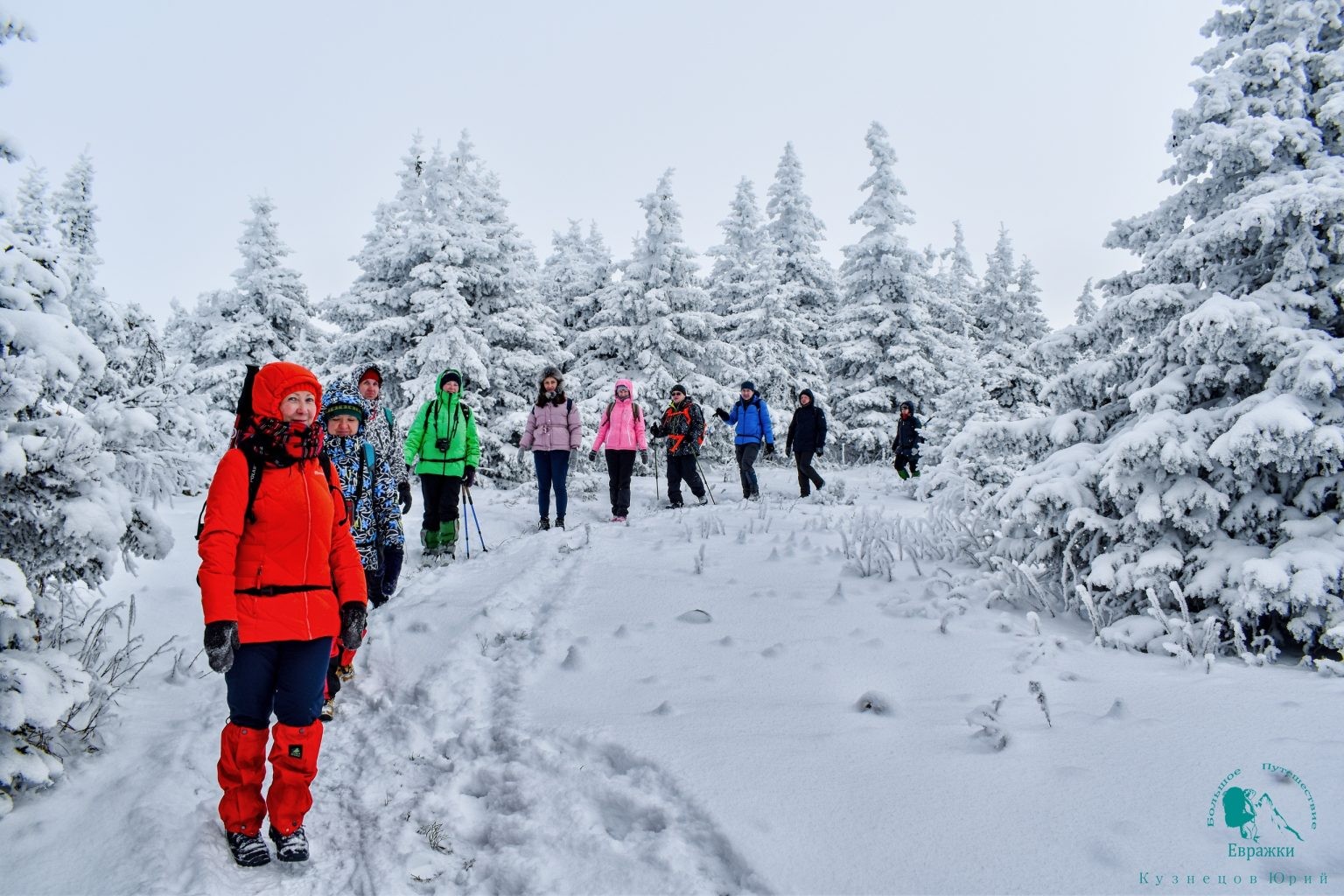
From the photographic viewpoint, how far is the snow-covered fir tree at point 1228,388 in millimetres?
4570

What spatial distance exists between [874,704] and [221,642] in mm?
3078

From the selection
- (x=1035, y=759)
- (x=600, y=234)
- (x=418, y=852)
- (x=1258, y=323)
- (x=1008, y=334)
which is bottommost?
(x=418, y=852)

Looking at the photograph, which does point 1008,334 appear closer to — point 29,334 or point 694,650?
point 694,650

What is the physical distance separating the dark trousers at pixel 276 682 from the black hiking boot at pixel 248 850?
17.4 inches

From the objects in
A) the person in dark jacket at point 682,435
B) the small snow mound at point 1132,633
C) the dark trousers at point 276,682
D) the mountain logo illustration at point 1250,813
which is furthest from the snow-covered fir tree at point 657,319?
the mountain logo illustration at point 1250,813

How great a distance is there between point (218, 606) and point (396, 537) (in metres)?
3.62

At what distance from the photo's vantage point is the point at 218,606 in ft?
9.71

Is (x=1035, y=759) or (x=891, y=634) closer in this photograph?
(x=1035, y=759)

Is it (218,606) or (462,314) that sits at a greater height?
(462,314)

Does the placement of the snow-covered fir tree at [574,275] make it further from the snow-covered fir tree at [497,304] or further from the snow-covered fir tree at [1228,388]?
the snow-covered fir tree at [1228,388]

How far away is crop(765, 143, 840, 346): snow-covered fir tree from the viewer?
98.2 ft

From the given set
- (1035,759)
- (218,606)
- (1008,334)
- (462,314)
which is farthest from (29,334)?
(1008,334)

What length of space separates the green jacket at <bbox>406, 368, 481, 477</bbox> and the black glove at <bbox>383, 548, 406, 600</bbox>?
1791mm

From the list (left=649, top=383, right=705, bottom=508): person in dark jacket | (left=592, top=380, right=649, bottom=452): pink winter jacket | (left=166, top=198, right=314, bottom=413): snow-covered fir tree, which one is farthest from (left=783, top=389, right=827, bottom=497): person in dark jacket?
(left=166, top=198, right=314, bottom=413): snow-covered fir tree
